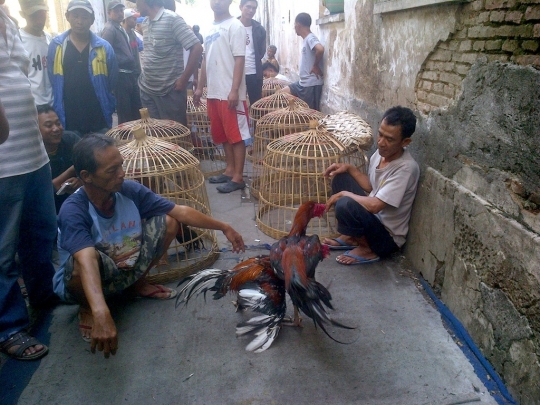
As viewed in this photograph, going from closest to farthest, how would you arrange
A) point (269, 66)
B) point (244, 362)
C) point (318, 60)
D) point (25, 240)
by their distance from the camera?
point (244, 362) < point (25, 240) < point (318, 60) < point (269, 66)

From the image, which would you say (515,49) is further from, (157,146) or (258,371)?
(157,146)

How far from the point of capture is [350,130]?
11.9 ft

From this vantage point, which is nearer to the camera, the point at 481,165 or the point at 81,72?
the point at 481,165

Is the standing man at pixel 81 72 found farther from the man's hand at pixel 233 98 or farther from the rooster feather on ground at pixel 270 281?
the rooster feather on ground at pixel 270 281

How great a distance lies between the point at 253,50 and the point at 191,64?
6.96ft

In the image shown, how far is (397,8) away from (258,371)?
2870 millimetres

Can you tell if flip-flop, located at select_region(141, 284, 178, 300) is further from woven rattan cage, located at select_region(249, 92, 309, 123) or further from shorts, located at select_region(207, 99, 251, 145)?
woven rattan cage, located at select_region(249, 92, 309, 123)

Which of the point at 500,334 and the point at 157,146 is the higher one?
the point at 157,146

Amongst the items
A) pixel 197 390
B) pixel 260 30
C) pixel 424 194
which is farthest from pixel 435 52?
pixel 260 30

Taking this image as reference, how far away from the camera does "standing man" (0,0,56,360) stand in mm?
2203

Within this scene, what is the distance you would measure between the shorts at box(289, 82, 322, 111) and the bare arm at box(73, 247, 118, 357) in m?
5.04

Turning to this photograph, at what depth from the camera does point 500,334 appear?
79.7 inches

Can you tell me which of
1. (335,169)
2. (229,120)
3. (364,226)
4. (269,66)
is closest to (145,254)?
(364,226)

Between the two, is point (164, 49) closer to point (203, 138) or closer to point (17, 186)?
point (203, 138)
